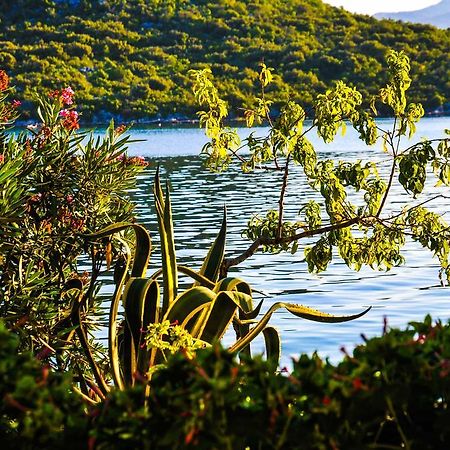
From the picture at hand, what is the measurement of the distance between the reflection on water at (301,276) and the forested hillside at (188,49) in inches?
2318

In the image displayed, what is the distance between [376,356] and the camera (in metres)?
3.14

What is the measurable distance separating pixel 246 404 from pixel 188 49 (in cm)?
12073

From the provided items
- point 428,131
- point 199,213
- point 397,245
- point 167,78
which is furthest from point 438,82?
point 397,245

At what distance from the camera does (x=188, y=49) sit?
12231cm

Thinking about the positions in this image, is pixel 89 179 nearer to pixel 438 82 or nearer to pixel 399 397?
pixel 399 397

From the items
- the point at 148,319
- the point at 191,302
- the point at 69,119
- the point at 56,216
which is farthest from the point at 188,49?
the point at 191,302

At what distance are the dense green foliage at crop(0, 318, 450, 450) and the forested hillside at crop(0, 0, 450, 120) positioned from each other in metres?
97.5

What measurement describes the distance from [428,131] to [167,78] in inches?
1482

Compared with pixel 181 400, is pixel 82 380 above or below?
below

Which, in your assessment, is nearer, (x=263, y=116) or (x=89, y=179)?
(x=89, y=179)

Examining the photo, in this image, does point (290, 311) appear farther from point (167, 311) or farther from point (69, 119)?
point (69, 119)

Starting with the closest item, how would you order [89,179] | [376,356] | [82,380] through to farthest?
[376,356] < [82,380] < [89,179]

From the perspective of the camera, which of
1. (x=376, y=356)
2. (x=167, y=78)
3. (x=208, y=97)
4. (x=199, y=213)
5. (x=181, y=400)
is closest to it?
(x=181, y=400)

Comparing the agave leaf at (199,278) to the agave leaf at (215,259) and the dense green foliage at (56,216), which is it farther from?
the dense green foliage at (56,216)
